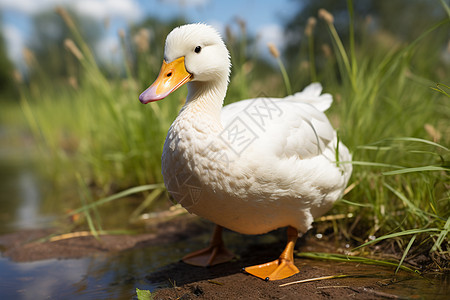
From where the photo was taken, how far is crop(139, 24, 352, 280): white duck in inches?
73.3

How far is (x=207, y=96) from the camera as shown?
212 centimetres

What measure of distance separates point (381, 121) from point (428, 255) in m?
1.27

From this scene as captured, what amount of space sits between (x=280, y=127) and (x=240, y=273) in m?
0.90

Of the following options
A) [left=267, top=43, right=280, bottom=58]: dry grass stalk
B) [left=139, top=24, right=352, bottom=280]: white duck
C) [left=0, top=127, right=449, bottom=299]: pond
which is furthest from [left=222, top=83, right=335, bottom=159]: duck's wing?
[left=0, top=127, right=449, bottom=299]: pond

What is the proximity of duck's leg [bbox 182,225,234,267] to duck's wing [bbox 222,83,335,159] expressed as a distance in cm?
83

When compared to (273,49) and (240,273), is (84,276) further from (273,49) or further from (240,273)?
(273,49)

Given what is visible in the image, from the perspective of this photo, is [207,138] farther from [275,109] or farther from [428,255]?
[428,255]

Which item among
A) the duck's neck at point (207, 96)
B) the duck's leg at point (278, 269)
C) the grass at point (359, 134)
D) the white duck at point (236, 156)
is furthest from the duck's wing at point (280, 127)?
the duck's leg at point (278, 269)

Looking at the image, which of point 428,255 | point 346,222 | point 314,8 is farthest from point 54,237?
point 314,8

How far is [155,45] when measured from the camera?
13.1 feet

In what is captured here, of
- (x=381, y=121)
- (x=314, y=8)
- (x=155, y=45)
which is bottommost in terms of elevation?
(x=381, y=121)

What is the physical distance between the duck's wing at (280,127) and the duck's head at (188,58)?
33 centimetres

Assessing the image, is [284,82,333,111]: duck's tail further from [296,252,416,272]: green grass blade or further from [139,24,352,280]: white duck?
[296,252,416,272]: green grass blade

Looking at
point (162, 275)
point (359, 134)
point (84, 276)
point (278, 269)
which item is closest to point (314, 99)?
point (359, 134)
